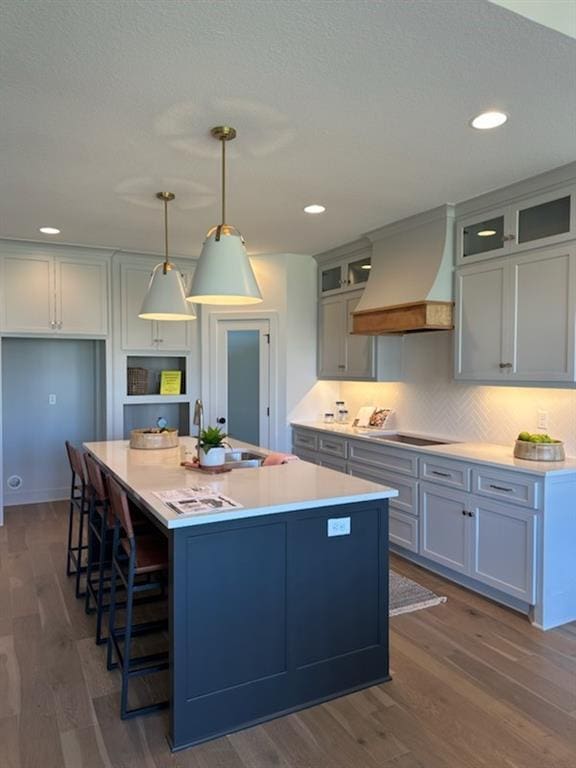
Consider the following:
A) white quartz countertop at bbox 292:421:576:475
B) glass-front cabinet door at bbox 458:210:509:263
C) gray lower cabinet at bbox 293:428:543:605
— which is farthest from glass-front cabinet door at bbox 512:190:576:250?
gray lower cabinet at bbox 293:428:543:605

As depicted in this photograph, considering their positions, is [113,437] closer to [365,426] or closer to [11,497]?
[11,497]

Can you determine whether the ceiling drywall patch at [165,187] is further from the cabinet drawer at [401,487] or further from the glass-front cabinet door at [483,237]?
the cabinet drawer at [401,487]

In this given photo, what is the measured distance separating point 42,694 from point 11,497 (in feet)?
12.2

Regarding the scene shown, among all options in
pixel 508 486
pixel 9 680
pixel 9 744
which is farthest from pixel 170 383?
pixel 9 744

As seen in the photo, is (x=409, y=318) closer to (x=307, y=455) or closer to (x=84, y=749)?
(x=307, y=455)

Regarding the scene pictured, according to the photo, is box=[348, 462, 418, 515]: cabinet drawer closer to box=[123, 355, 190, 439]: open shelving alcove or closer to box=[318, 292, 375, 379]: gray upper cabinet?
box=[318, 292, 375, 379]: gray upper cabinet

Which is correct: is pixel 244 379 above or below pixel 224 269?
below

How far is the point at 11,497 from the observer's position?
567 centimetres

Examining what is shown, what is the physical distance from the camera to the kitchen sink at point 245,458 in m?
3.42

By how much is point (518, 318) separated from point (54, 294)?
4.20m

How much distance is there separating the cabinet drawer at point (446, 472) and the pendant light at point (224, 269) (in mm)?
1815

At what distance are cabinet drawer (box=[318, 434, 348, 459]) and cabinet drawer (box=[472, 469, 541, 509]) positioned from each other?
1.55 m

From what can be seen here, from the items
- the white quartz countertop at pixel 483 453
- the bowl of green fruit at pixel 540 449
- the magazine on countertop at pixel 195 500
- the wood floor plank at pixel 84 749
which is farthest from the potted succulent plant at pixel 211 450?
the bowl of green fruit at pixel 540 449

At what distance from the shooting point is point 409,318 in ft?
13.4
